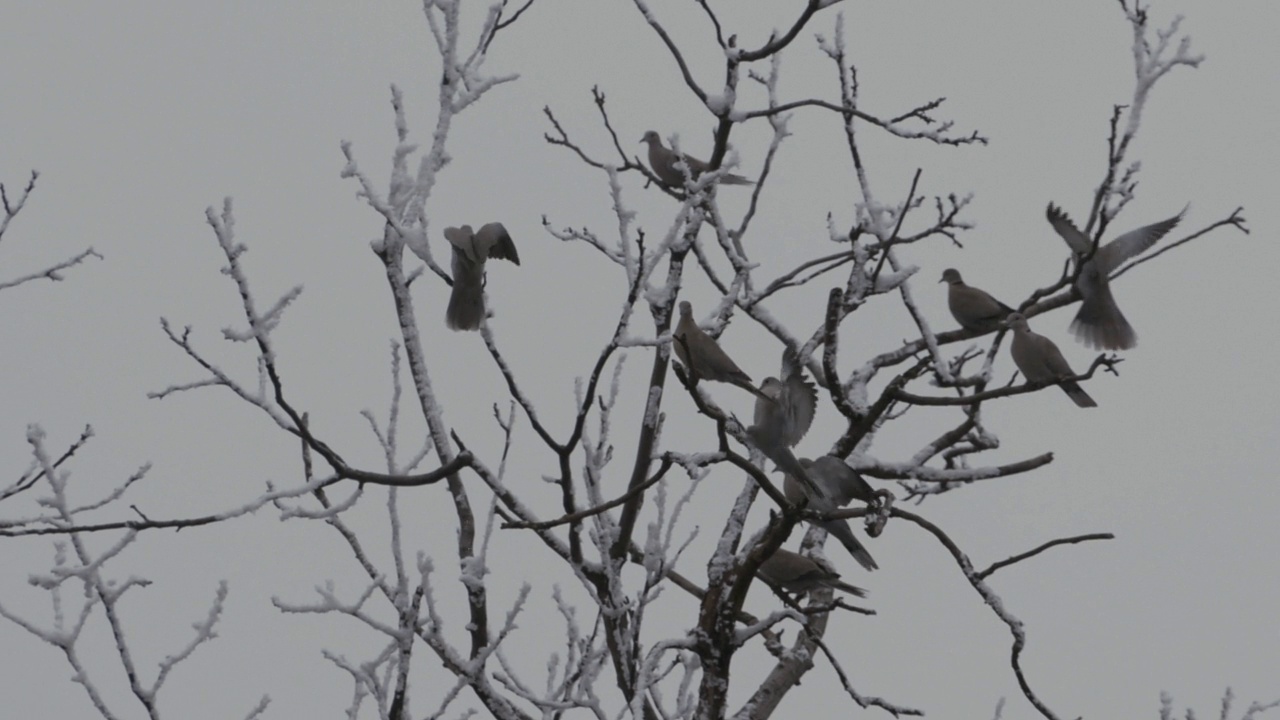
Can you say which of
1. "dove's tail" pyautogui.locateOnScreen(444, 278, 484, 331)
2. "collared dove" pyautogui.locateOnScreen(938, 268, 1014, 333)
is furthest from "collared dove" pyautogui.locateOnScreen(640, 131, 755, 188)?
"dove's tail" pyautogui.locateOnScreen(444, 278, 484, 331)

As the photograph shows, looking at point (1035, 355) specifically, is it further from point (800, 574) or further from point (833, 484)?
point (833, 484)

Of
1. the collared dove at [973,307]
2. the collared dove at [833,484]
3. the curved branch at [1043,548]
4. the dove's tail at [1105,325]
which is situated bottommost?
the curved branch at [1043,548]

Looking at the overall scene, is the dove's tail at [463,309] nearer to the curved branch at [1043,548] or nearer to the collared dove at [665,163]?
the collared dove at [665,163]

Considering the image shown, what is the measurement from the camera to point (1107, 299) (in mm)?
5566

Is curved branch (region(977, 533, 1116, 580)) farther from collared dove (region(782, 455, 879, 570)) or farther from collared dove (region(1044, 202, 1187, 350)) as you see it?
collared dove (region(1044, 202, 1187, 350))

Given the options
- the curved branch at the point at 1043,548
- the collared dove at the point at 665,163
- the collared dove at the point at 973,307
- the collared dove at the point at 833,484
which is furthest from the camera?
the collared dove at the point at 665,163

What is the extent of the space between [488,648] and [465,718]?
0.79m

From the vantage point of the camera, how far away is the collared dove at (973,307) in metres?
5.80

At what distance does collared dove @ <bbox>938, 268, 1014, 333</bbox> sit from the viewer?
5.80 m

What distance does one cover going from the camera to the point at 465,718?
470 cm

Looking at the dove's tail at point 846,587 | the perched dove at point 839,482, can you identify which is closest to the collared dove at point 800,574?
the dove's tail at point 846,587

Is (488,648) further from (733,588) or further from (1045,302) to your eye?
(1045,302)

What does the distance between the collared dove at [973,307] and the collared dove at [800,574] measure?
1.23m

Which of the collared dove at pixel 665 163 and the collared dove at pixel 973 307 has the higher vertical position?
the collared dove at pixel 665 163
